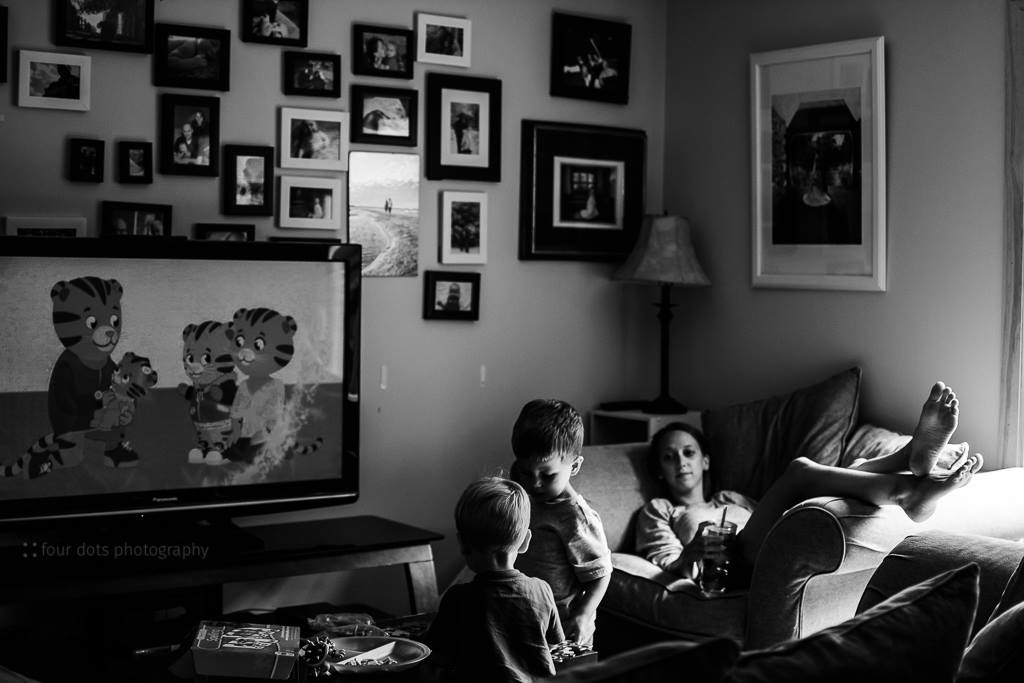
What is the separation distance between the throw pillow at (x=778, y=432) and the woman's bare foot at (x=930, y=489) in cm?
61

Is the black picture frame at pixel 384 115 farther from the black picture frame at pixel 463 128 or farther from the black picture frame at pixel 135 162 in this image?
the black picture frame at pixel 135 162

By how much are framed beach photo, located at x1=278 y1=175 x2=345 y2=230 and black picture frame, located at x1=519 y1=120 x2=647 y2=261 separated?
2.49 ft

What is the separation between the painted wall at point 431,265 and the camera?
356 centimetres

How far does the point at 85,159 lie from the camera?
3.54 m

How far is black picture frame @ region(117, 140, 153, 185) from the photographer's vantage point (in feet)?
11.8

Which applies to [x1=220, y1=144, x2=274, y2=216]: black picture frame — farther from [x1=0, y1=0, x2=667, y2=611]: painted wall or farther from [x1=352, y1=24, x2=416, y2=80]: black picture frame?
[x1=352, y1=24, x2=416, y2=80]: black picture frame

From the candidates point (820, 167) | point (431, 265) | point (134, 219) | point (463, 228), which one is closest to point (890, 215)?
point (820, 167)

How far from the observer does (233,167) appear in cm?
377

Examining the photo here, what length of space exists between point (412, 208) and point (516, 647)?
7.45 ft

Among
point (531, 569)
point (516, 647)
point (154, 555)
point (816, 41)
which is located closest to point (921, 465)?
point (531, 569)

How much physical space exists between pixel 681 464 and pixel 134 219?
187cm

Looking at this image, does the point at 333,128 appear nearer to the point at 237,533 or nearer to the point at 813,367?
the point at 237,533

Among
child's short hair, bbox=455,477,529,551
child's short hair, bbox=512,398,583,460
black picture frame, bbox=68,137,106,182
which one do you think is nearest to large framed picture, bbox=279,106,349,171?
black picture frame, bbox=68,137,106,182

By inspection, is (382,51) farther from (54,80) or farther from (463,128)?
(54,80)
